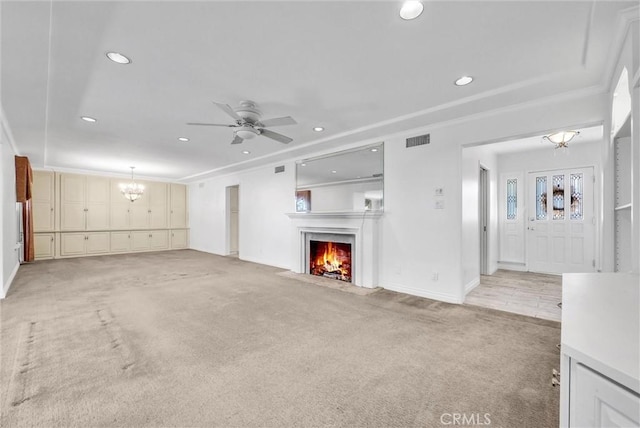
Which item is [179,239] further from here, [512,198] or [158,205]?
[512,198]

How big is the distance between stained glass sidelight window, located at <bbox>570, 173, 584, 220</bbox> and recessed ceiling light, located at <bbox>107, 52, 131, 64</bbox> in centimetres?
A: 726

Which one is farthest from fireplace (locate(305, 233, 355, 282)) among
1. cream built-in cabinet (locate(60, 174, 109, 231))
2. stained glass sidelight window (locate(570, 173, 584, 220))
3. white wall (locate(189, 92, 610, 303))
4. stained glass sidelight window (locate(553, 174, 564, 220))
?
cream built-in cabinet (locate(60, 174, 109, 231))

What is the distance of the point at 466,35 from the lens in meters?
2.08

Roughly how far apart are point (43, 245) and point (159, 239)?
281 cm

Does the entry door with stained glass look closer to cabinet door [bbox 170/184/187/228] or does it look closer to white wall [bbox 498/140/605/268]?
white wall [bbox 498/140/605/268]

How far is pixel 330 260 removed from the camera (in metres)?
5.44

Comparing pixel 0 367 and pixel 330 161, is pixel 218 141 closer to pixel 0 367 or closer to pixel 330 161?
pixel 330 161

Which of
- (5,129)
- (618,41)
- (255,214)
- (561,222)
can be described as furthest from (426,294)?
(5,129)

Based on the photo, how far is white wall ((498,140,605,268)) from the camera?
5113 mm

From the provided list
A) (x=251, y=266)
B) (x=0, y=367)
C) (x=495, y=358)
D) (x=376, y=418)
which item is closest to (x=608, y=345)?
(x=376, y=418)

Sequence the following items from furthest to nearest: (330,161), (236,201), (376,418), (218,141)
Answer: (236,201)
(330,161)
(218,141)
(376,418)

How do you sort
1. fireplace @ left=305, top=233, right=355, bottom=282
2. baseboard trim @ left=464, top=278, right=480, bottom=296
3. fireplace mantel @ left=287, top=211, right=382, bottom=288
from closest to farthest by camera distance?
1. baseboard trim @ left=464, top=278, right=480, bottom=296
2. fireplace mantel @ left=287, top=211, right=382, bottom=288
3. fireplace @ left=305, top=233, right=355, bottom=282

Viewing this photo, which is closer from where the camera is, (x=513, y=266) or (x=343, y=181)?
(x=343, y=181)

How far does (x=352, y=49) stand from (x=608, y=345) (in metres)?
2.34
